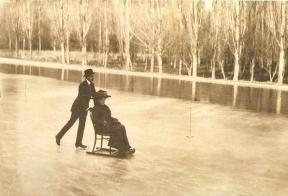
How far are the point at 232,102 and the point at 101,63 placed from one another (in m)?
13.8

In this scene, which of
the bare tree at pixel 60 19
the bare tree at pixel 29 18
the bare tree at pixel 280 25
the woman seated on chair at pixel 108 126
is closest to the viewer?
the woman seated on chair at pixel 108 126

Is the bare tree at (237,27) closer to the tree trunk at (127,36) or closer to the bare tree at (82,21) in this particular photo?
the tree trunk at (127,36)

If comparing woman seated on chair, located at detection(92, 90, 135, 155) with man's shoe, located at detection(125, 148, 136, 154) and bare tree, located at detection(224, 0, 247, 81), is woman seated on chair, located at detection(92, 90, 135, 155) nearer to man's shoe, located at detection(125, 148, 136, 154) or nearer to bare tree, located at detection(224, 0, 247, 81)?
man's shoe, located at detection(125, 148, 136, 154)

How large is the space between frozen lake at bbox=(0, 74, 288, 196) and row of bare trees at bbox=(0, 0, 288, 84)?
8952 millimetres

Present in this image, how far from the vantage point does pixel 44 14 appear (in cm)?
2359

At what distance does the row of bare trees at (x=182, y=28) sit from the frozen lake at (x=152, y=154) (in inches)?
352

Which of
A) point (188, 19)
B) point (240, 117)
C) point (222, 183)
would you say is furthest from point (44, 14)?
point (222, 183)

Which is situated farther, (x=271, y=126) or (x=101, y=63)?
(x=101, y=63)

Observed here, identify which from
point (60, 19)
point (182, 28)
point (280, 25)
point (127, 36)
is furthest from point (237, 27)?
point (60, 19)

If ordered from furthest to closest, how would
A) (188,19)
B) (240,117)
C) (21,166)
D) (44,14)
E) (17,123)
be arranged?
(44,14) < (188,19) < (240,117) < (17,123) < (21,166)

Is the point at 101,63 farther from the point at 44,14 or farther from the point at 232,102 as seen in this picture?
the point at 232,102

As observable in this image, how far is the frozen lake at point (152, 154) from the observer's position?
A: 195 inches

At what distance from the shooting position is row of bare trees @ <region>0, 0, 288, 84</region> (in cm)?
1908

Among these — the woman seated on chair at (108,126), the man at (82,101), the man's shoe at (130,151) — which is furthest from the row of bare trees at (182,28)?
the man's shoe at (130,151)
